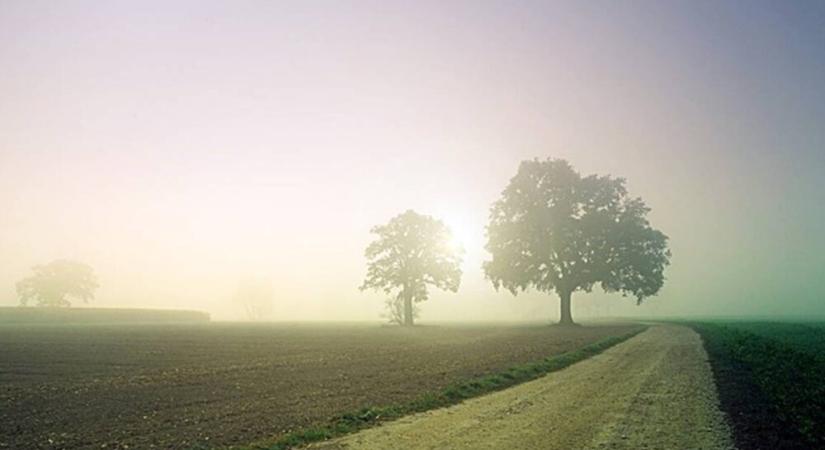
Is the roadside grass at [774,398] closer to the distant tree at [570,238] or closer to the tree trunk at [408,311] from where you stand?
the distant tree at [570,238]

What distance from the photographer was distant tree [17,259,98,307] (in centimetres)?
13462

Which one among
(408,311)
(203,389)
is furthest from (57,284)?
(203,389)

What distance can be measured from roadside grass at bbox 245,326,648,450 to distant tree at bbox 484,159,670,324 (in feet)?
139

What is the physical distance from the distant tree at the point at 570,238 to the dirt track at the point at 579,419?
155ft

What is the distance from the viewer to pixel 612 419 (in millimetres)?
14047

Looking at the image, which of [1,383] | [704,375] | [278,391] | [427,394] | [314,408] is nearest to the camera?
[314,408]

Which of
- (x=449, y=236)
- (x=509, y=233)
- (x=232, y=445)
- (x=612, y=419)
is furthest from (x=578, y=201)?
(x=232, y=445)

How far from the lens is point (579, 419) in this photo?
14195 mm

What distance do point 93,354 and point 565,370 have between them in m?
34.3

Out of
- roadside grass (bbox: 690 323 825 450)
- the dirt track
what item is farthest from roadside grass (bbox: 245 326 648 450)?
roadside grass (bbox: 690 323 825 450)

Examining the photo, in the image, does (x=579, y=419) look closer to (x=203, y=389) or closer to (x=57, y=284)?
(x=203, y=389)

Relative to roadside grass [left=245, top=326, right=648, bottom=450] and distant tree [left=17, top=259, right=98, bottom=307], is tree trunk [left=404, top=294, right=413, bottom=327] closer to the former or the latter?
roadside grass [left=245, top=326, right=648, bottom=450]

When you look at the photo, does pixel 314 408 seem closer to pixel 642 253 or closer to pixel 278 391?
pixel 278 391

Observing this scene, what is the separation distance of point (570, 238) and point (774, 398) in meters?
53.3
